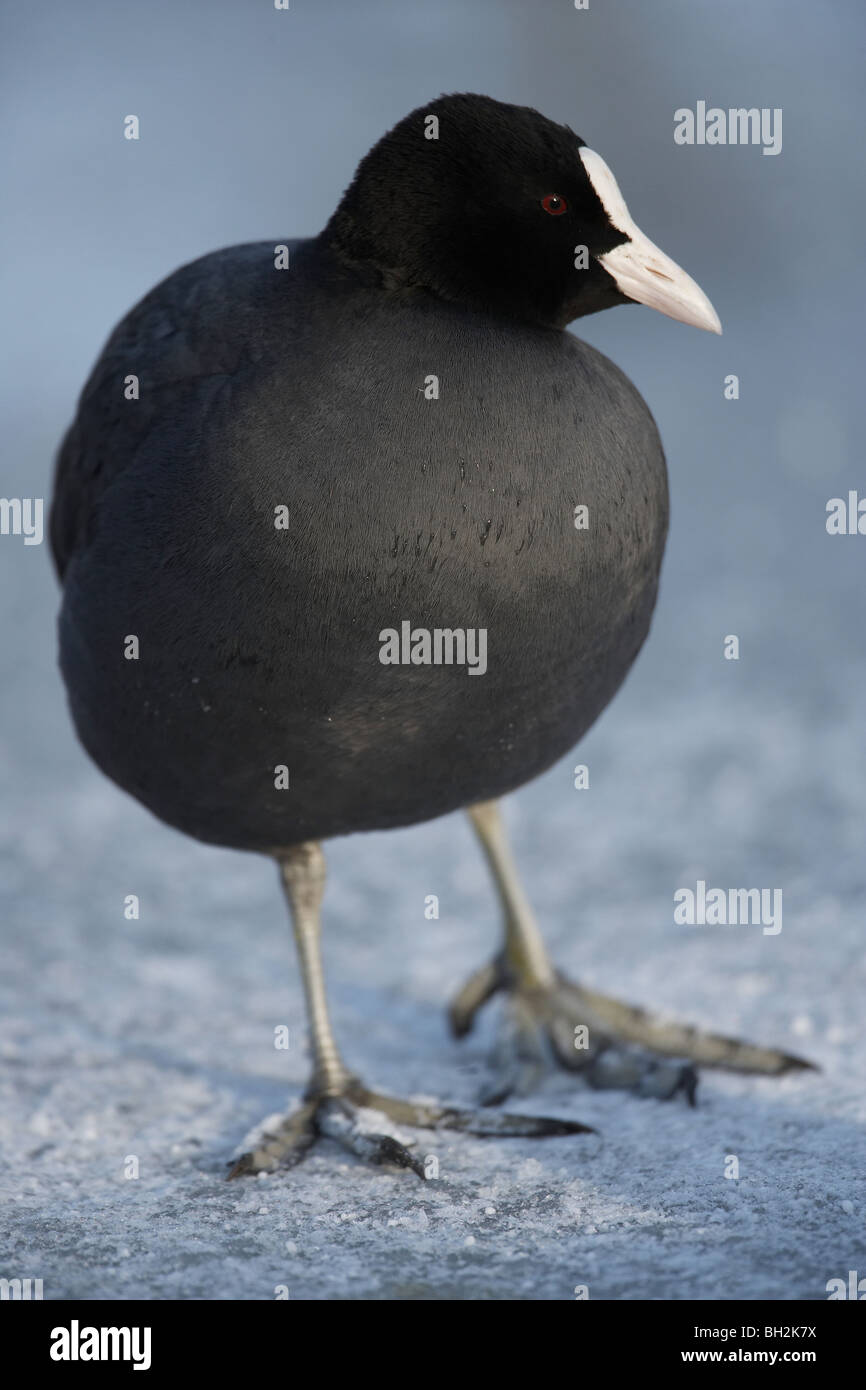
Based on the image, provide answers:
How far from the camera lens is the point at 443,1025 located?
4.85m

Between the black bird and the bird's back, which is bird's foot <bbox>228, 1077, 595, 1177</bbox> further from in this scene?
the bird's back

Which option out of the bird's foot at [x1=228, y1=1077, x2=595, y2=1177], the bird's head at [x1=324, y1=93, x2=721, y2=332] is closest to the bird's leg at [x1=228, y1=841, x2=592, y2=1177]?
the bird's foot at [x1=228, y1=1077, x2=595, y2=1177]

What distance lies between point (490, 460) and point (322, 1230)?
1729mm

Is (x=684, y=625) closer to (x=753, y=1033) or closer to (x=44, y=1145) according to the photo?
(x=753, y=1033)

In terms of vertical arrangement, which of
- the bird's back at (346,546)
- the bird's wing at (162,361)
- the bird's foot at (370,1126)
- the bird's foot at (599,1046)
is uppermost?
the bird's wing at (162,361)

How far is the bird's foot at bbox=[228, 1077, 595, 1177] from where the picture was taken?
3627 mm

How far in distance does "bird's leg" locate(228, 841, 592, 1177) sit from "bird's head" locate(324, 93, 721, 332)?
1.47 metres

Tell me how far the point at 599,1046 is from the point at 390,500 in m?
2.02

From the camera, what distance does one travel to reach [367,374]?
10.2 ft

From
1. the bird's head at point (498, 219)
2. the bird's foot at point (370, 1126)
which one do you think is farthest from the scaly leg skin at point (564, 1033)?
the bird's head at point (498, 219)

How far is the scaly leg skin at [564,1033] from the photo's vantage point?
13.6 feet

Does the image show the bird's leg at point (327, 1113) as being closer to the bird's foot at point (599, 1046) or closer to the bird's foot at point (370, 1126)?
the bird's foot at point (370, 1126)

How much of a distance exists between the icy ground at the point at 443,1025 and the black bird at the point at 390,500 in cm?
36

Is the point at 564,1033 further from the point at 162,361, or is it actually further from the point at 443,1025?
the point at 162,361
